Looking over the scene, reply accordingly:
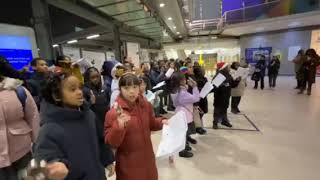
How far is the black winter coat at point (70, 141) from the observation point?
42.1 inches

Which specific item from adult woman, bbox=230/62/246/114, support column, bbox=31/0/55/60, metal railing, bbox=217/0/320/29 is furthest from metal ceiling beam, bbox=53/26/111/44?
metal railing, bbox=217/0/320/29

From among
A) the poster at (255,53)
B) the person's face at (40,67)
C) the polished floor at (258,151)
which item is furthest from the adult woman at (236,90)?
the poster at (255,53)

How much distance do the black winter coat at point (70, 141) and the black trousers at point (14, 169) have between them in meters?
0.79

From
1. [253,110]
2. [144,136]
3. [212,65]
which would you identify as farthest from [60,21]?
[212,65]

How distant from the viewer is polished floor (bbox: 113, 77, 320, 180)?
8.18 ft

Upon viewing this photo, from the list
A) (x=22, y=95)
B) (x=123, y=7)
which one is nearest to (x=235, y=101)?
(x=123, y=7)

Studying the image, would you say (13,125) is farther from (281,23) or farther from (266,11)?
(281,23)

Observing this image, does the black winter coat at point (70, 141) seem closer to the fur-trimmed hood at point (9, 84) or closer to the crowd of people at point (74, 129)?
the crowd of people at point (74, 129)

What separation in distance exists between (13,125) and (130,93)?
0.99 m

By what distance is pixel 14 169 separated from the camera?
166cm

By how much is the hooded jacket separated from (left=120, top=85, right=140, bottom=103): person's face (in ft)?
2.91

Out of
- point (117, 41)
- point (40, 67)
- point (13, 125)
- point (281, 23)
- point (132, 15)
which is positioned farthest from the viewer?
point (281, 23)

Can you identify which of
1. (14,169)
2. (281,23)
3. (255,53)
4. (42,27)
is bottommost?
(14,169)

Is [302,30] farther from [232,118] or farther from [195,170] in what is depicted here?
[195,170]
